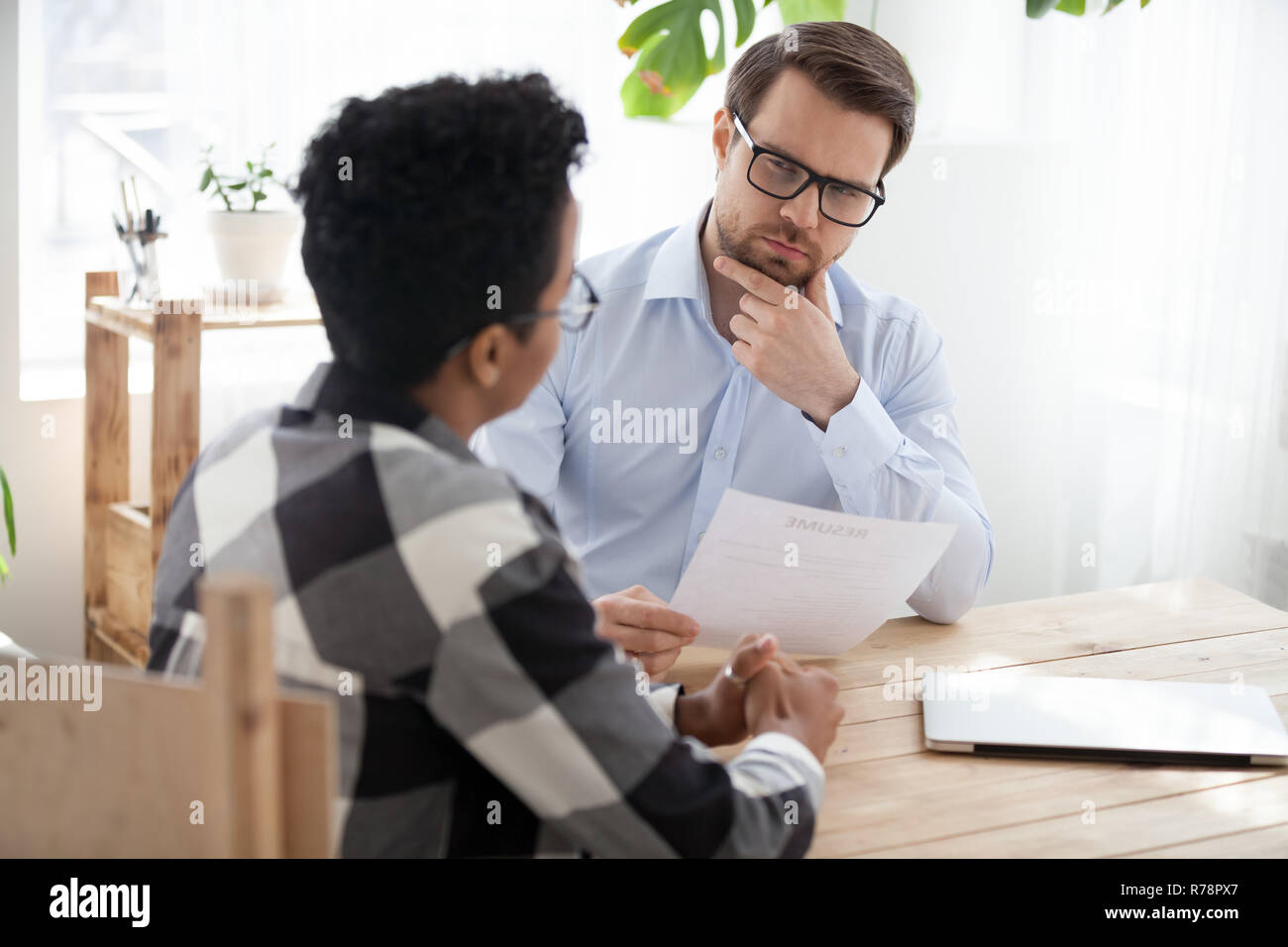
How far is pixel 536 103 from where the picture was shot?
860 millimetres

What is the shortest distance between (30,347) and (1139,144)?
2.55m

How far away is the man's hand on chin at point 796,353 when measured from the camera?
1522 millimetres

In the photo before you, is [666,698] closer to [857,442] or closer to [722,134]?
[857,442]

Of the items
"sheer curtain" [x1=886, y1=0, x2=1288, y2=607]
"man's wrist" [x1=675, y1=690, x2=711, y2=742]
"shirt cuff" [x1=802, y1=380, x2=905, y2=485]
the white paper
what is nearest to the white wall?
"sheer curtain" [x1=886, y1=0, x2=1288, y2=607]

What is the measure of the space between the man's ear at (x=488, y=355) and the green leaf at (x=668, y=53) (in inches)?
60.3

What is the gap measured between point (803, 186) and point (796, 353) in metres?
0.23

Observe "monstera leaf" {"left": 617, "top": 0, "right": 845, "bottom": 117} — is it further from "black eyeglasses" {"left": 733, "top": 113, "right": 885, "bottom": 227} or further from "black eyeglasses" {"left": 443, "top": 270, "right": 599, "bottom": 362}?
"black eyeglasses" {"left": 443, "top": 270, "right": 599, "bottom": 362}

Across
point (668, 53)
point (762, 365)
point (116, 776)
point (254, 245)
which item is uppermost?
point (668, 53)

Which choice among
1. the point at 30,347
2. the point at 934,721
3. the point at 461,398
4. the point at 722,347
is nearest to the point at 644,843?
the point at 461,398

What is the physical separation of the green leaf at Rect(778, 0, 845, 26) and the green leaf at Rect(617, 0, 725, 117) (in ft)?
0.44

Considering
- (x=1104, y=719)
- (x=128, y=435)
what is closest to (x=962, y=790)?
(x=1104, y=719)

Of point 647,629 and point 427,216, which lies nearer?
point 427,216

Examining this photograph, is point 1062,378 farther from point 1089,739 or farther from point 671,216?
point 1089,739

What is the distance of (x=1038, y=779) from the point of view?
1064mm
